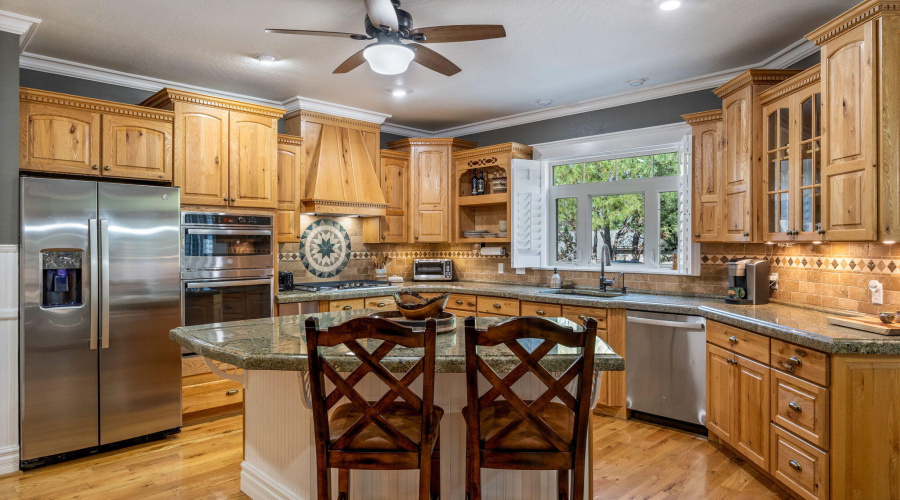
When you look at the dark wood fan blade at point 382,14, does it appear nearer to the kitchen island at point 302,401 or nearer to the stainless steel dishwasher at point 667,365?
the kitchen island at point 302,401

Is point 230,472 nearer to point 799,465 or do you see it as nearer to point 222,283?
point 222,283

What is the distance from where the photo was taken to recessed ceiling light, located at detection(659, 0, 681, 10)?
2.82 meters

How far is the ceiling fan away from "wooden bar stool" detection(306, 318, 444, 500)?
1605 millimetres

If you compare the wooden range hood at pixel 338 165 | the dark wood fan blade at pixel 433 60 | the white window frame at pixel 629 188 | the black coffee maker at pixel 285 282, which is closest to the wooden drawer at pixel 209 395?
the black coffee maker at pixel 285 282

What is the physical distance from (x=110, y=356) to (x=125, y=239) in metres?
0.78

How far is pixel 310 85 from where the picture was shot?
438 centimetres

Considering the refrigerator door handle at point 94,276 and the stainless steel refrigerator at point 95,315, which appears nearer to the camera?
the stainless steel refrigerator at point 95,315

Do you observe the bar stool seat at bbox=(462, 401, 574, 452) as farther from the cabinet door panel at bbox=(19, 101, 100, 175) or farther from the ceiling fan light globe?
the cabinet door panel at bbox=(19, 101, 100, 175)

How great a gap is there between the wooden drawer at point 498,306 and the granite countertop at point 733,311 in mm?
68

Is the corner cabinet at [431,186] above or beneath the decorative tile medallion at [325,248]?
above

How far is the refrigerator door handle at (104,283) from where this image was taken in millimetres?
3359

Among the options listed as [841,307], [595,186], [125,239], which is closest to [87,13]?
[125,239]

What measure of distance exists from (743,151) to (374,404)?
3.09 meters

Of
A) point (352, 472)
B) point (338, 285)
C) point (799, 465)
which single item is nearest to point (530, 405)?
point (352, 472)
